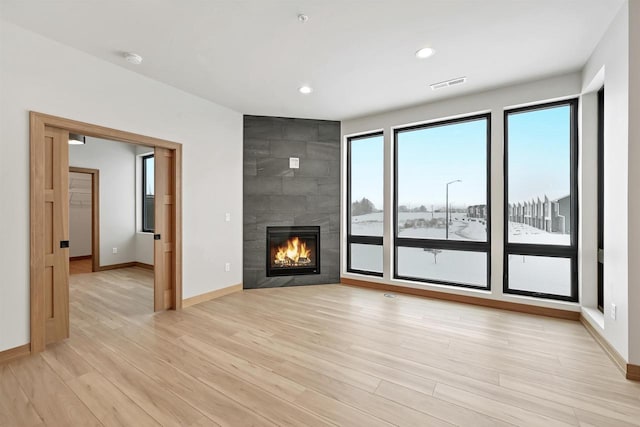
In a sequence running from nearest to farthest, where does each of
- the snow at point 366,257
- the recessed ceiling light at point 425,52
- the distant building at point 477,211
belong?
1. the recessed ceiling light at point 425,52
2. the distant building at point 477,211
3. the snow at point 366,257

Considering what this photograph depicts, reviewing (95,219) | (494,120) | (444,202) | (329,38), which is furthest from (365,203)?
(95,219)

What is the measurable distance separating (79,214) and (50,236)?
5.98m

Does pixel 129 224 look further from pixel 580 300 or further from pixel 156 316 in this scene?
pixel 580 300

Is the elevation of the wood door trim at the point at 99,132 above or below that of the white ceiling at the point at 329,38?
below

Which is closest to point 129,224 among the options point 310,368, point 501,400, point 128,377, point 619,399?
point 128,377

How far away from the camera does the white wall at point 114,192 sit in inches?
230

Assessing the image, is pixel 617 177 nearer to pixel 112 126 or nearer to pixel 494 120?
pixel 494 120

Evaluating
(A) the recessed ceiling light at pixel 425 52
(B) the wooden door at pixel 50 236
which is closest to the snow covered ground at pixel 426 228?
(A) the recessed ceiling light at pixel 425 52

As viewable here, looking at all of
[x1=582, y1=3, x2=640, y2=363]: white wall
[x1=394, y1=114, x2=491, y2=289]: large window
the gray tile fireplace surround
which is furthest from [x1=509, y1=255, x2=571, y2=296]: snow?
the gray tile fireplace surround

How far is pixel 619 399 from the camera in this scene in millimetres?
1868

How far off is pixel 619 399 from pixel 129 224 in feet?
25.4

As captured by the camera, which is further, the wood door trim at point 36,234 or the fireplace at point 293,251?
the fireplace at point 293,251

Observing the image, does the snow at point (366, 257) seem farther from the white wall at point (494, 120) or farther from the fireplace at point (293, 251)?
the fireplace at point (293, 251)

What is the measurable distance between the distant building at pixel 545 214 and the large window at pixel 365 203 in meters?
1.83
